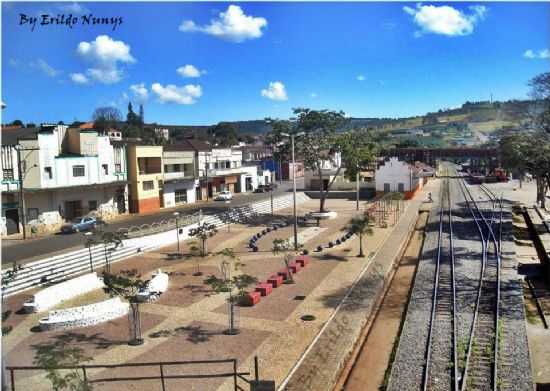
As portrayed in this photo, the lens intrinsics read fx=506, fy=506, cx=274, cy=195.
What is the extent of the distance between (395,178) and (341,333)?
48452 millimetres

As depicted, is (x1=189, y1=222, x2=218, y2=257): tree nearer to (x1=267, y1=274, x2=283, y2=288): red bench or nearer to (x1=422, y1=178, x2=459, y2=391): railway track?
(x1=267, y1=274, x2=283, y2=288): red bench

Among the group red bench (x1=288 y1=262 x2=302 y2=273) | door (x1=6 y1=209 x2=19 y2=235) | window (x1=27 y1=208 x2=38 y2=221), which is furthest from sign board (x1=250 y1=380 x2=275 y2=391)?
window (x1=27 y1=208 x2=38 y2=221)

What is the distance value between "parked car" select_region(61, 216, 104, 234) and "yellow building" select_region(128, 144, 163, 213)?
30.6 ft

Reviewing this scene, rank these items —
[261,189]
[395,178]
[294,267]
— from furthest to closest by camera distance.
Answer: [261,189]
[395,178]
[294,267]

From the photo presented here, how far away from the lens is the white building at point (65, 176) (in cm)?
3719

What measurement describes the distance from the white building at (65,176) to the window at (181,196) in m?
8.52

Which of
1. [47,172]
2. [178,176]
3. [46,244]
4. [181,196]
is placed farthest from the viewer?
[181,196]

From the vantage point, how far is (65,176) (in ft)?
132

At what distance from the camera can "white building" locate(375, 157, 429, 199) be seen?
6294 centimetres

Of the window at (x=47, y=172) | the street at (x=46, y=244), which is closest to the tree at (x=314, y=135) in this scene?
the street at (x=46, y=244)

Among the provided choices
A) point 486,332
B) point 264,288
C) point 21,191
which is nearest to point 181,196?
point 21,191

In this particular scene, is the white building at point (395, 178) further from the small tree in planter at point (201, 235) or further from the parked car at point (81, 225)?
the parked car at point (81, 225)

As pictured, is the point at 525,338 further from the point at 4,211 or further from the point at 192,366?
the point at 4,211

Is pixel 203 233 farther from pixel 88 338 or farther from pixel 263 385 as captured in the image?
pixel 263 385
